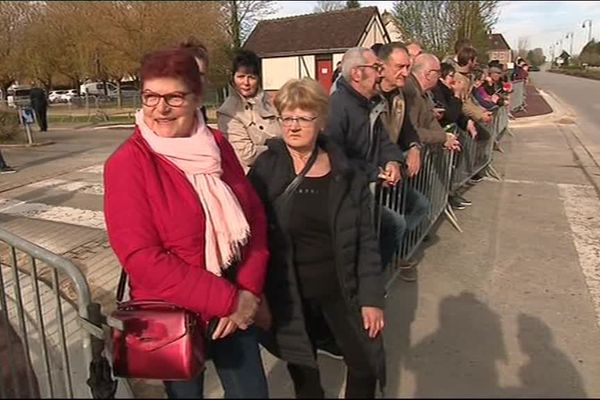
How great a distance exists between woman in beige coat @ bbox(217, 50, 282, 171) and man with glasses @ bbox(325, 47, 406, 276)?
1.55 feet

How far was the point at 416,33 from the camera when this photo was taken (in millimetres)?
28438

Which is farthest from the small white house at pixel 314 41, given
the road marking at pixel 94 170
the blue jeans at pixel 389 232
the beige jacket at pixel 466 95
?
the blue jeans at pixel 389 232

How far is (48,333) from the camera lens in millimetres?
3803

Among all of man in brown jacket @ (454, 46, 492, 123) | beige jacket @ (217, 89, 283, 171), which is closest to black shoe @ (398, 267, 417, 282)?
beige jacket @ (217, 89, 283, 171)

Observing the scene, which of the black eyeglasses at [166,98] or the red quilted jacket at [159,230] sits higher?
the black eyeglasses at [166,98]

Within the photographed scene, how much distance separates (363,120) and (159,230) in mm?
1663

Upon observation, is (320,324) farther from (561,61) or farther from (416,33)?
(561,61)

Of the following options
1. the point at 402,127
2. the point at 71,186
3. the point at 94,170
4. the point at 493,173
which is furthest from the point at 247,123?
the point at 94,170

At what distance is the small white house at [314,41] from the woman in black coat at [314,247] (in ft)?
114

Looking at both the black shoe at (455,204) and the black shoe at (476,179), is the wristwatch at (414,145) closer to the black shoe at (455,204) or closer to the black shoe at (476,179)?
the black shoe at (455,204)

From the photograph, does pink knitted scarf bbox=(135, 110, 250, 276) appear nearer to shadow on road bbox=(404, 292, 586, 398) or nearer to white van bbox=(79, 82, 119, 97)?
shadow on road bbox=(404, 292, 586, 398)

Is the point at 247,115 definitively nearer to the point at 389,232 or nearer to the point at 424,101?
the point at 389,232

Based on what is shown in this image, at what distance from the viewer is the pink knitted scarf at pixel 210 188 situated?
1878 millimetres

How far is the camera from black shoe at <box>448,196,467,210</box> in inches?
249
